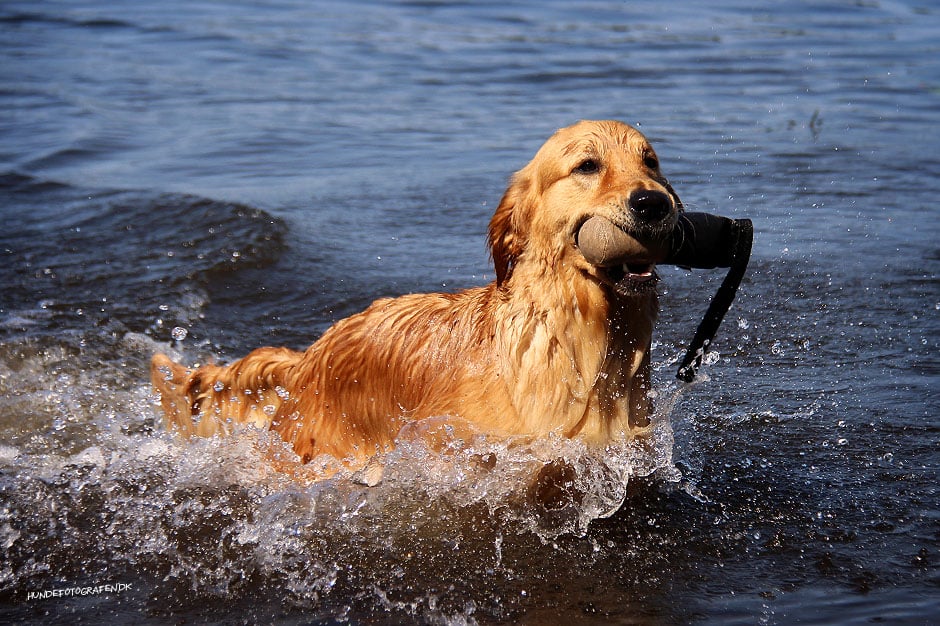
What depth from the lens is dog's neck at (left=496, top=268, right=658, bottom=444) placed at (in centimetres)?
436

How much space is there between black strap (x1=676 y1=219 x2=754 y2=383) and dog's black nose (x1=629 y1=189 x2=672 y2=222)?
66cm

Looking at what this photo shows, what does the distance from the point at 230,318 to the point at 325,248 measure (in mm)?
1328

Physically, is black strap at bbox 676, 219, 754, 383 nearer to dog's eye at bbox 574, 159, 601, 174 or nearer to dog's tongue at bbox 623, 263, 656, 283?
dog's tongue at bbox 623, 263, 656, 283

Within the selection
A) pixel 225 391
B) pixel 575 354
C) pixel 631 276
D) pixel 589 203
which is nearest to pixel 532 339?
pixel 575 354

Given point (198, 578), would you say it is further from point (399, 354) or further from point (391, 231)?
point (391, 231)

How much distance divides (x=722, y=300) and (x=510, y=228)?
1054mm

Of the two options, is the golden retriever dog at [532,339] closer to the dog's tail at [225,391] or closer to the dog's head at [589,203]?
the dog's head at [589,203]

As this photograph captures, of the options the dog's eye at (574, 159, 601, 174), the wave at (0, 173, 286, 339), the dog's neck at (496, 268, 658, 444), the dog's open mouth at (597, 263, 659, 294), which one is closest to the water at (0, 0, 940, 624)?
the wave at (0, 173, 286, 339)

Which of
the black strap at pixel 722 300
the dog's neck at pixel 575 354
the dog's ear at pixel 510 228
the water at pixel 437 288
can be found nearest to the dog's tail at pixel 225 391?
the water at pixel 437 288

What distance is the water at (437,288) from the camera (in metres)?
4.43

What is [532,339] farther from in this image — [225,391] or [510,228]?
[225,391]

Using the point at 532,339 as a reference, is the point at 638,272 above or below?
above

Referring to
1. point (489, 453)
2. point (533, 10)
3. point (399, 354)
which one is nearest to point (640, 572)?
point (489, 453)

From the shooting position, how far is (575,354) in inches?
173
